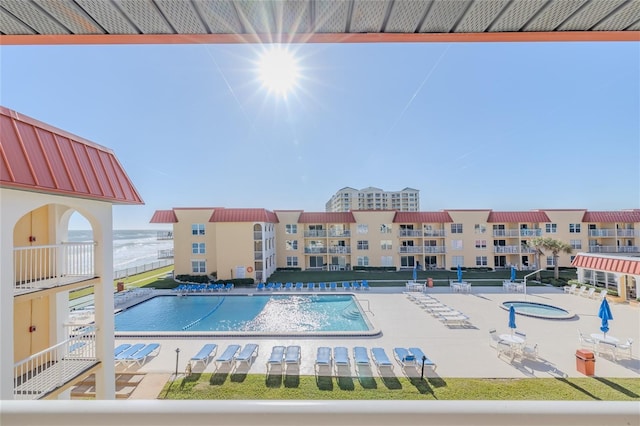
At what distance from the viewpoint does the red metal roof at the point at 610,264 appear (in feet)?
55.9

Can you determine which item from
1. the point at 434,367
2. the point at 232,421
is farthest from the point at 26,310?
the point at 434,367

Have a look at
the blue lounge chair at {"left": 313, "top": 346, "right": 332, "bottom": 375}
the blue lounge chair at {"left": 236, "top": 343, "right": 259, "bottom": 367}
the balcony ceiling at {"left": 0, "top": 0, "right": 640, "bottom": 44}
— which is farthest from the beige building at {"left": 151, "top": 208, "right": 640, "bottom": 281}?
the balcony ceiling at {"left": 0, "top": 0, "right": 640, "bottom": 44}

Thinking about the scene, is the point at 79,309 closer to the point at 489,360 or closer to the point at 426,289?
the point at 489,360

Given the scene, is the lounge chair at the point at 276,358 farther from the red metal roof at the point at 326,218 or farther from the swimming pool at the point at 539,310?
the red metal roof at the point at 326,218

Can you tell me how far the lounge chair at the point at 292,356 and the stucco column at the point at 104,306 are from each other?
196 inches

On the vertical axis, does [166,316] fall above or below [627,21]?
below

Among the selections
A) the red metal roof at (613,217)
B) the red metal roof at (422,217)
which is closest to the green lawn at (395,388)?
the red metal roof at (422,217)

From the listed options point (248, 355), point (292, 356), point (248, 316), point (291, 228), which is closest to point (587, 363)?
point (292, 356)

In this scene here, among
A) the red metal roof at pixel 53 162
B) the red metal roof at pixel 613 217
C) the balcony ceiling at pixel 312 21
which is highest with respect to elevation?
the balcony ceiling at pixel 312 21

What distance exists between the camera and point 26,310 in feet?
19.3

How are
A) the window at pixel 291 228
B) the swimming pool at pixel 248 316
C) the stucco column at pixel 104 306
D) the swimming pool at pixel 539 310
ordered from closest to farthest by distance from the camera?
the stucco column at pixel 104 306, the swimming pool at pixel 248 316, the swimming pool at pixel 539 310, the window at pixel 291 228

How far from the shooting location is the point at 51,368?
566 centimetres

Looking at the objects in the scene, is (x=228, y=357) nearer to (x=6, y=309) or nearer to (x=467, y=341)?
(x=6, y=309)

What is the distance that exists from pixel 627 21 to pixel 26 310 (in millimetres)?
9975
